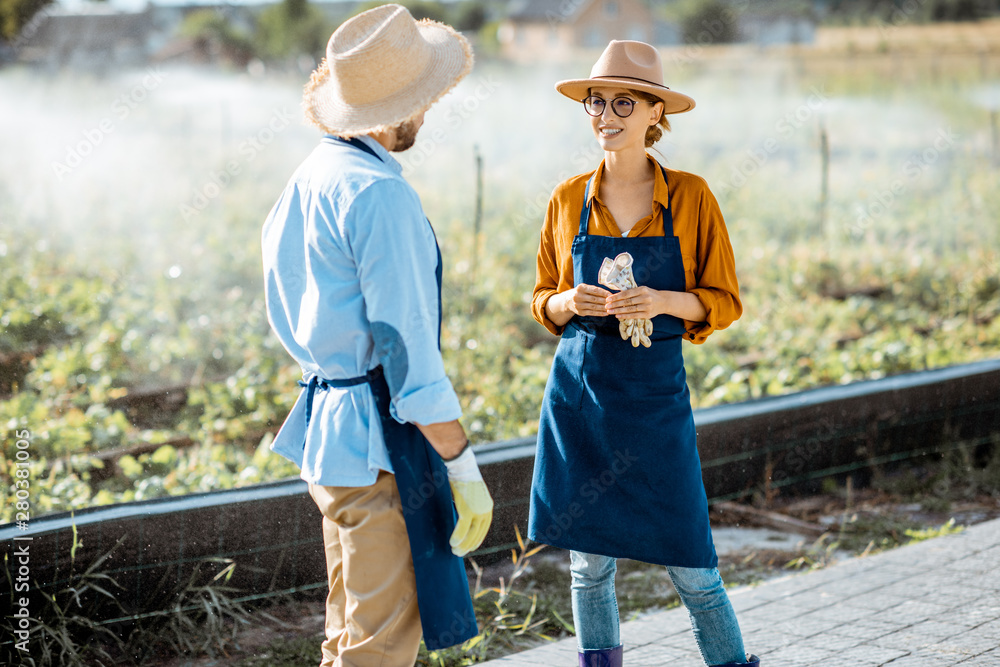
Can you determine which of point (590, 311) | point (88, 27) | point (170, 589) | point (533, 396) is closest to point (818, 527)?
point (533, 396)

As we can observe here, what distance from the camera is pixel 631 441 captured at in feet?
8.69

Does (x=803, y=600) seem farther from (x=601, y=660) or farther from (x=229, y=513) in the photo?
(x=229, y=513)

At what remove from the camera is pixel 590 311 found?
2600 mm

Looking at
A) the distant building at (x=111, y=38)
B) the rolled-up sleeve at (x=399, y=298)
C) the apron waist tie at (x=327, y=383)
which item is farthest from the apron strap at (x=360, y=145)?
the distant building at (x=111, y=38)

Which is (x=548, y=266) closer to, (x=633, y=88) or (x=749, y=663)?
(x=633, y=88)

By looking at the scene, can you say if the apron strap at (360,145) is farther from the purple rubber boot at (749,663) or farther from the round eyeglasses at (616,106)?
the purple rubber boot at (749,663)

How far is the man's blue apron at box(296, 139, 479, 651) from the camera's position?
82.6 inches

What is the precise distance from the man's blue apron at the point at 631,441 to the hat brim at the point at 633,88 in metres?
0.19

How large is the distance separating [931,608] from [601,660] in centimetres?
146

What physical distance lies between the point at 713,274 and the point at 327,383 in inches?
42.0

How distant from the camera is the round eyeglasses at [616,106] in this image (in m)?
2.65

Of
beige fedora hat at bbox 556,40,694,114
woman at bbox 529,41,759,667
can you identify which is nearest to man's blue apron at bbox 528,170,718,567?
woman at bbox 529,41,759,667

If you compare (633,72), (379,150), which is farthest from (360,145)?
(633,72)

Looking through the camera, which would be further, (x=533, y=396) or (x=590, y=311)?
(x=533, y=396)
